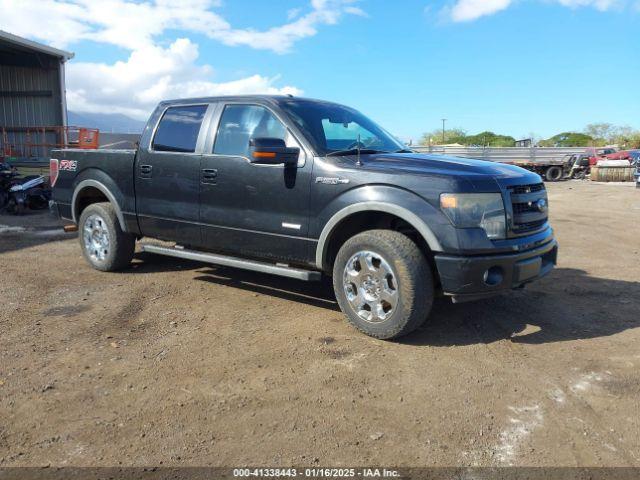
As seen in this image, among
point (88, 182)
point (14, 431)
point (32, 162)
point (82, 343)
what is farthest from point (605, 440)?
point (32, 162)

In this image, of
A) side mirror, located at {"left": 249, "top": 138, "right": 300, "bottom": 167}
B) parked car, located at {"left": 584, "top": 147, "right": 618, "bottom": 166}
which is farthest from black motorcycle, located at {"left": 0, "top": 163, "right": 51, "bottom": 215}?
parked car, located at {"left": 584, "top": 147, "right": 618, "bottom": 166}

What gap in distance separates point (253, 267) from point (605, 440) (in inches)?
122

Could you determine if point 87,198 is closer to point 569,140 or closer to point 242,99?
point 242,99

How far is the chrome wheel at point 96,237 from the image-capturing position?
6.37 metres

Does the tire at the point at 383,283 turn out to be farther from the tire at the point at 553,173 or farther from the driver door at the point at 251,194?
the tire at the point at 553,173

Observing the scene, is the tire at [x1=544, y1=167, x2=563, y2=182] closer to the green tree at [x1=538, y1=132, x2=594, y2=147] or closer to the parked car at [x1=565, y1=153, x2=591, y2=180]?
the parked car at [x1=565, y1=153, x2=591, y2=180]

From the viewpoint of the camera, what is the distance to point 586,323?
473 cm

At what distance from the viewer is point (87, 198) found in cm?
680

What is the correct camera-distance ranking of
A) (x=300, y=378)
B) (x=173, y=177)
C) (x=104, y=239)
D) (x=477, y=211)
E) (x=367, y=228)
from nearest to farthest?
(x=300, y=378) < (x=477, y=211) < (x=367, y=228) < (x=173, y=177) < (x=104, y=239)

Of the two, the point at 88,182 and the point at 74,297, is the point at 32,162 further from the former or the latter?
the point at 74,297

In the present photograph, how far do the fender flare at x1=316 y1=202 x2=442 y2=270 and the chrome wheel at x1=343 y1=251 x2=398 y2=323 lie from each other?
11.8 inches

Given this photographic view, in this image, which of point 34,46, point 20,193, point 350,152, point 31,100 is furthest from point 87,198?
point 31,100

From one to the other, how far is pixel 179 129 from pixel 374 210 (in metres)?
2.55

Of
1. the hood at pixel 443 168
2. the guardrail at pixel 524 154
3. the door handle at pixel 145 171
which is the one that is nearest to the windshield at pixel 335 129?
the hood at pixel 443 168
